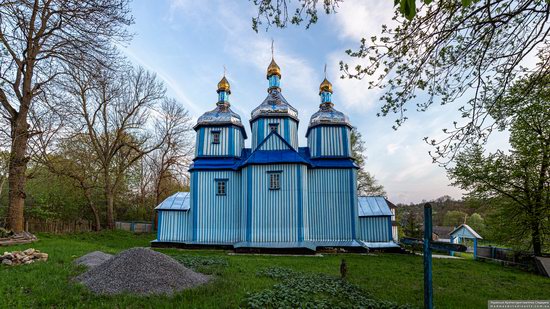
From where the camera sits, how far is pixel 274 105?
56.5ft

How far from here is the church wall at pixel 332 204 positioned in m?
15.6

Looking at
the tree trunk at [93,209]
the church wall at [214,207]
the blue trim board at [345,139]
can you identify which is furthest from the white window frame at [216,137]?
the tree trunk at [93,209]

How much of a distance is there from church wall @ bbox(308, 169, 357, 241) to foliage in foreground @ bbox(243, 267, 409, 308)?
→ 8486 mm

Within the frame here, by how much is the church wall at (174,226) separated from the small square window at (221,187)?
7.14 feet

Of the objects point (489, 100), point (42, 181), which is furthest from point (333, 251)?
point (42, 181)

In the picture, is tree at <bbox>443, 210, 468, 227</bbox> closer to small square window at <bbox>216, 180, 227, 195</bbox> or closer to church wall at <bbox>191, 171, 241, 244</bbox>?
church wall at <bbox>191, 171, 241, 244</bbox>

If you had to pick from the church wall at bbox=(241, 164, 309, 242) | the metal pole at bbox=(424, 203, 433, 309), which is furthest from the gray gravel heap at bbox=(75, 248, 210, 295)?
the church wall at bbox=(241, 164, 309, 242)

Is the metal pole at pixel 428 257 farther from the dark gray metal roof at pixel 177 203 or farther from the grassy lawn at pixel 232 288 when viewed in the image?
the dark gray metal roof at pixel 177 203

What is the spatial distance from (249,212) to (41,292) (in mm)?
9818

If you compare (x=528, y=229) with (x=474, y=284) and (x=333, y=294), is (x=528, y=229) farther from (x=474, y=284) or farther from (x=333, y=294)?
(x=333, y=294)

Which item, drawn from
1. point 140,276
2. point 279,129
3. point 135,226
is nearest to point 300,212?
point 279,129

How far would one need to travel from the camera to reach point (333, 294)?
5859 mm

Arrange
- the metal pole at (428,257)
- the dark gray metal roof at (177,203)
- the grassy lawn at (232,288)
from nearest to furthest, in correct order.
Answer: the metal pole at (428,257), the grassy lawn at (232,288), the dark gray metal roof at (177,203)

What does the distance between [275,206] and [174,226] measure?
621 centimetres
